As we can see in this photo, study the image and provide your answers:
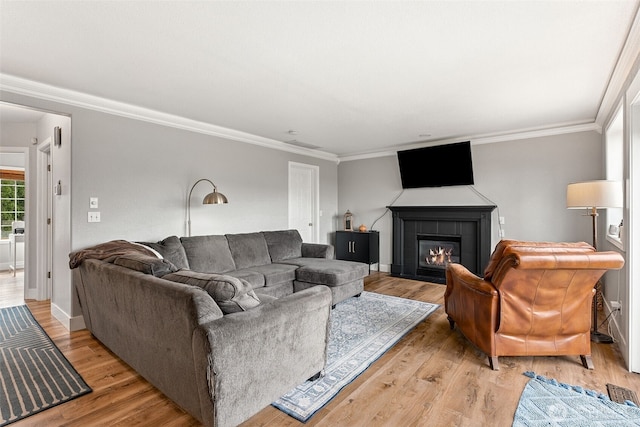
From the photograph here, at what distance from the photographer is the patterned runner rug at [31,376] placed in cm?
198

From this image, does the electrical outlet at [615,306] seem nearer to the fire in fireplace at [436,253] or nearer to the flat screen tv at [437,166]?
the fire in fireplace at [436,253]

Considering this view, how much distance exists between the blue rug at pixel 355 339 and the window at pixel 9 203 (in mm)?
6949

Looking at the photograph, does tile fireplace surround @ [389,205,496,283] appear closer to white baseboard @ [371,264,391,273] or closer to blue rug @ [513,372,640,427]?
white baseboard @ [371,264,391,273]

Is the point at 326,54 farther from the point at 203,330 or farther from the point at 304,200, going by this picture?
the point at 304,200

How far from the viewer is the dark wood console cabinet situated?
5.75 m

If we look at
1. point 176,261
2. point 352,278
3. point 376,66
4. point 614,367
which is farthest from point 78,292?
point 614,367

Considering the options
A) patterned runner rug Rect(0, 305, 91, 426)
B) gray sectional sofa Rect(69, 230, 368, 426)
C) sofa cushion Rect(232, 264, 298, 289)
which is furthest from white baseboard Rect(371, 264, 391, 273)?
patterned runner rug Rect(0, 305, 91, 426)

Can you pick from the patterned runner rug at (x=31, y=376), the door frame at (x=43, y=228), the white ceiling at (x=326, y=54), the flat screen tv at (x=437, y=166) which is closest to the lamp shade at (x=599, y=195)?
the white ceiling at (x=326, y=54)

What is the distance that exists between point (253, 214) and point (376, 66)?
3065 mm

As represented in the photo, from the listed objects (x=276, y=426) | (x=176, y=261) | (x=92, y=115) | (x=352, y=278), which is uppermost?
(x=92, y=115)

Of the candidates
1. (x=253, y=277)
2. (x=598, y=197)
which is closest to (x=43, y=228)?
(x=253, y=277)

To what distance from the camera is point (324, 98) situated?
129 inches

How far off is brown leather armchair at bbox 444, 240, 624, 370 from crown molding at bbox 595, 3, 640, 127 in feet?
4.63

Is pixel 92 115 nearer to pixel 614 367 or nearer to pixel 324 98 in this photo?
pixel 324 98
